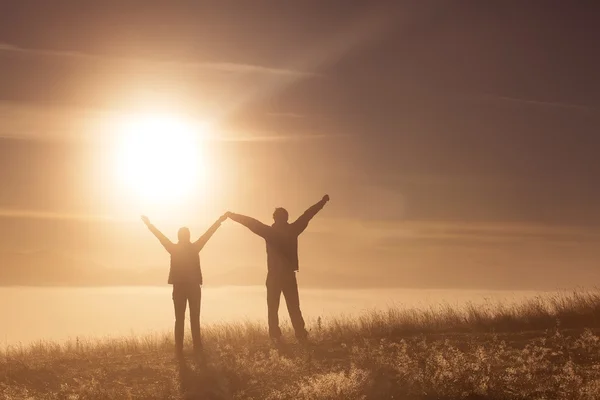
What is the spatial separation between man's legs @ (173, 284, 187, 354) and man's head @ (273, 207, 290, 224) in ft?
10.1

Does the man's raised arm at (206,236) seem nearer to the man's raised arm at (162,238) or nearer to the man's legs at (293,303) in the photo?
the man's raised arm at (162,238)

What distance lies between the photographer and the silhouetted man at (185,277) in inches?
732

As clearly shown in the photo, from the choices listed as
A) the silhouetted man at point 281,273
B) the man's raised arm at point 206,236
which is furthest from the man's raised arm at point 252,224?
the man's raised arm at point 206,236

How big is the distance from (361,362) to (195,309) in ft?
14.6

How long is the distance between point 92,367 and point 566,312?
40.6ft

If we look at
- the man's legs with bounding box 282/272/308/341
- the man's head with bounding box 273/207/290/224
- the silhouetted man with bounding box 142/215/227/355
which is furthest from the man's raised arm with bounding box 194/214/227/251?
the man's legs with bounding box 282/272/308/341

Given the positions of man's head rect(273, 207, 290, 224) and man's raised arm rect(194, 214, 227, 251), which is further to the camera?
man's head rect(273, 207, 290, 224)

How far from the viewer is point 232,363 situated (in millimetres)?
16984

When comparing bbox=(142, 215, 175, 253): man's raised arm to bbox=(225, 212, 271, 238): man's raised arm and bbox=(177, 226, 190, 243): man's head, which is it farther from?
bbox=(225, 212, 271, 238): man's raised arm

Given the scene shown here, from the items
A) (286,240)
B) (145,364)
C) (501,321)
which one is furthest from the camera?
(501,321)

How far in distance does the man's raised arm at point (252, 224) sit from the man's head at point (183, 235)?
5.01 feet

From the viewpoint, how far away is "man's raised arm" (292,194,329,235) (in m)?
20.3

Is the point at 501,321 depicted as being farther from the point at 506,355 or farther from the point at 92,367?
the point at 92,367

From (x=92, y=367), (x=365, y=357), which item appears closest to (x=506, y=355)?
(x=365, y=357)
